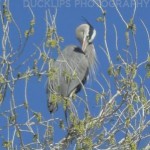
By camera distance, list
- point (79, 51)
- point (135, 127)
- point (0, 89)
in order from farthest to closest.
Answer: point (79, 51)
point (135, 127)
point (0, 89)

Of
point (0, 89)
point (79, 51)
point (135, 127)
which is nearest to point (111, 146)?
point (135, 127)

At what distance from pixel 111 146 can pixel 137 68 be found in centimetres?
58

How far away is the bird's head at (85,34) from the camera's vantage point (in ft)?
30.8

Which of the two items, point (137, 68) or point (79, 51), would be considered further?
point (79, 51)

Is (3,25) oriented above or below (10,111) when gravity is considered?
Answer: above

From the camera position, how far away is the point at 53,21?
495cm

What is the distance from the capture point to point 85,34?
949 centimetres

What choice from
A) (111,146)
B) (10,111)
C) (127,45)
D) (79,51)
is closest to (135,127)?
(111,146)

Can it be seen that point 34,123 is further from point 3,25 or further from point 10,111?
point 3,25

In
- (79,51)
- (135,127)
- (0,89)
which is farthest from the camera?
(79,51)

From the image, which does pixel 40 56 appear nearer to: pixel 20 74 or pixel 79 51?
pixel 20 74

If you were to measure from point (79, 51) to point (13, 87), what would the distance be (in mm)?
4565

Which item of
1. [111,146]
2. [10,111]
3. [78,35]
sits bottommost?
[111,146]

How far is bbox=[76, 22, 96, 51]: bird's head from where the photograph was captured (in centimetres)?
938
